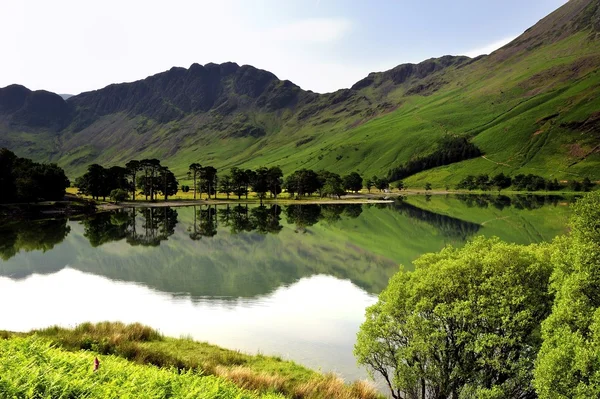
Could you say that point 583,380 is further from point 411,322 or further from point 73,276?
point 73,276

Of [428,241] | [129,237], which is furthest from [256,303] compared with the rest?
[129,237]

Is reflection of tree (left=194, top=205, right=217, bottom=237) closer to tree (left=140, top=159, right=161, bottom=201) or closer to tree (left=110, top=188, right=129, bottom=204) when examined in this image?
tree (left=110, top=188, right=129, bottom=204)

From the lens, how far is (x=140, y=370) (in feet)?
42.0

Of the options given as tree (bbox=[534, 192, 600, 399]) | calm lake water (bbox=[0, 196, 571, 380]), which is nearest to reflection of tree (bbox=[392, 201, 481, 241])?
calm lake water (bbox=[0, 196, 571, 380])

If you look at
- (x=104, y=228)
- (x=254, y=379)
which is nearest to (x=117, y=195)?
(x=104, y=228)

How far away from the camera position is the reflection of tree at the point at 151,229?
86.7 meters

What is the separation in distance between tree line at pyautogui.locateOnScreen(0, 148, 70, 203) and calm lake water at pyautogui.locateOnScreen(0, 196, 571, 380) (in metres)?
19.6

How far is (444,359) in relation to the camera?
74.4 ft

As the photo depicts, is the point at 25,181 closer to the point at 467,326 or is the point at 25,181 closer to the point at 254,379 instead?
the point at 254,379

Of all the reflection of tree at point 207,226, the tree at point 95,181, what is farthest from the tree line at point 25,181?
the reflection of tree at point 207,226

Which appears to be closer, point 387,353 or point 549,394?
point 549,394

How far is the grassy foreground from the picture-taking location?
9.86 meters

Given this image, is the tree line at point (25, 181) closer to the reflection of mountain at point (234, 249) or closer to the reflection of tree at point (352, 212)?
the reflection of mountain at point (234, 249)

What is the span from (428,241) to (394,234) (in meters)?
12.8
